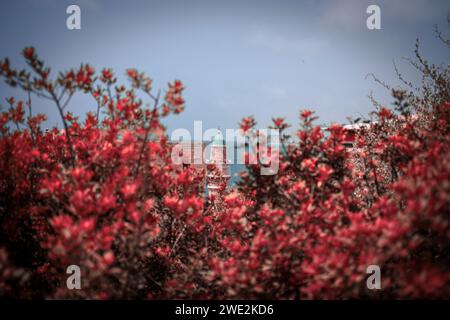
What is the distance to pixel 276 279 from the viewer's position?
7.22 feet

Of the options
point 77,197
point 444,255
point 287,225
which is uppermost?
point 77,197

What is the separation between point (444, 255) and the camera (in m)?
2.38

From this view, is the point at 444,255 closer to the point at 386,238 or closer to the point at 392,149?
the point at 392,149

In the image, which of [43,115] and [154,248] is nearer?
[154,248]

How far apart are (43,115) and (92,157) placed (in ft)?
5.23

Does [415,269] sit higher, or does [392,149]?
[392,149]

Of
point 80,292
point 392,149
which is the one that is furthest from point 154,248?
point 392,149

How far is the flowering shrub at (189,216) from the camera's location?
175 centimetres

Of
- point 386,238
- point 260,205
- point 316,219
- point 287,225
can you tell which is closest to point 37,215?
point 260,205

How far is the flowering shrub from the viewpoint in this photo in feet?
5.74

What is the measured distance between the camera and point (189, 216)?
2.75 metres
